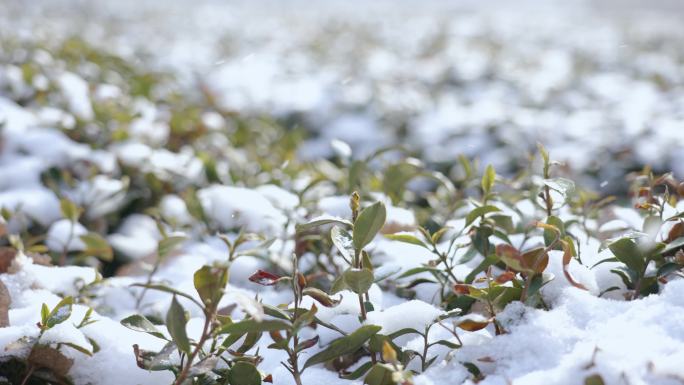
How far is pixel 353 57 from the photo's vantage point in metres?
4.31

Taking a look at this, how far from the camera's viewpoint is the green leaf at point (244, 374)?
3.20ft

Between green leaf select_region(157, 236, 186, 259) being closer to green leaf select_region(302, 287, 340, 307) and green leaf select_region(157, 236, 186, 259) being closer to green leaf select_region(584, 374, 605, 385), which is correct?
green leaf select_region(302, 287, 340, 307)

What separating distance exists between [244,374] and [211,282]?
17cm

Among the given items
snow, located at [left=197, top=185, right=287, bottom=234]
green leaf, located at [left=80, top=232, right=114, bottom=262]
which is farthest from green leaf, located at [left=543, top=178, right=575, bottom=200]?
green leaf, located at [left=80, top=232, right=114, bottom=262]

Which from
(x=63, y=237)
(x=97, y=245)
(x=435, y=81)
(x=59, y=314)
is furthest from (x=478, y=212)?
(x=435, y=81)

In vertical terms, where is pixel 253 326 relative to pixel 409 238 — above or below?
below

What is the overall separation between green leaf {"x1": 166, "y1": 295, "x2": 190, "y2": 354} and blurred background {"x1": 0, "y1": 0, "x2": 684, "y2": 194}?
1.37 metres

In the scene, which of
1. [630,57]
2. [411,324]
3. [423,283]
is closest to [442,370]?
[411,324]

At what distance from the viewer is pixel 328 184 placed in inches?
71.7

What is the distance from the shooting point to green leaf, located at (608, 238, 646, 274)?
3.48 ft

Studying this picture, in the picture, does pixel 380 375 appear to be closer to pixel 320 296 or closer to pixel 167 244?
pixel 320 296

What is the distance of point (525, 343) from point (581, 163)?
5.15 ft

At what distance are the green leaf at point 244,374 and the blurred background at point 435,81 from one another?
130 centimetres

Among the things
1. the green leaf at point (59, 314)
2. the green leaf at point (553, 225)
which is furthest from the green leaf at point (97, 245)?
the green leaf at point (553, 225)
